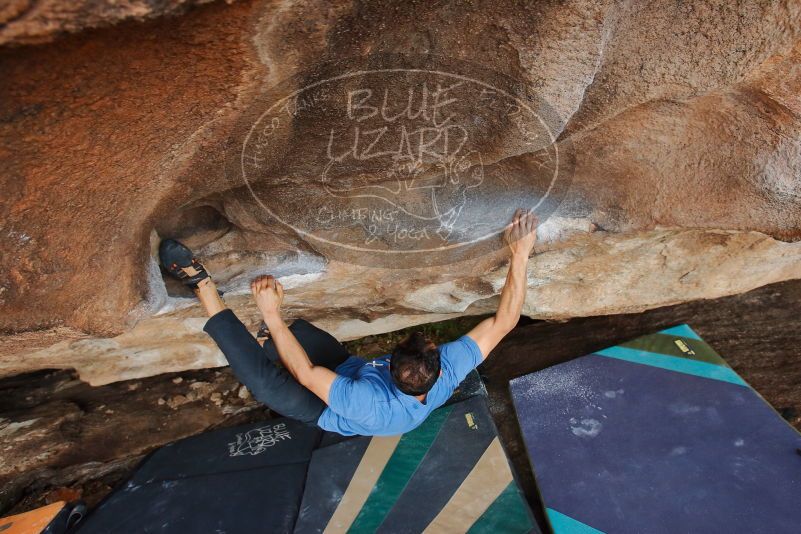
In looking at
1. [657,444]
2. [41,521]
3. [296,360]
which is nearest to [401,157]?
[296,360]

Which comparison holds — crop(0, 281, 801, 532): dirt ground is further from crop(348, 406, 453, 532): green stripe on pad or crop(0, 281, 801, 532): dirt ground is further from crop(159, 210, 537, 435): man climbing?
crop(159, 210, 537, 435): man climbing

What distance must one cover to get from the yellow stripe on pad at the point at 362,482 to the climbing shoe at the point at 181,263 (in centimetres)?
119

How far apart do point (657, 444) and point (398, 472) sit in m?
1.32

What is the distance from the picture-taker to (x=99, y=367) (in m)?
2.81

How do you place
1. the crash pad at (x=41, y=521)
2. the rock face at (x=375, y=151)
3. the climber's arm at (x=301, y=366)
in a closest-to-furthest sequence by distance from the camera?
the rock face at (x=375, y=151) < the climber's arm at (x=301, y=366) < the crash pad at (x=41, y=521)

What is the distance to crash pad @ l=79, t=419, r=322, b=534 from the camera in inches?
92.6

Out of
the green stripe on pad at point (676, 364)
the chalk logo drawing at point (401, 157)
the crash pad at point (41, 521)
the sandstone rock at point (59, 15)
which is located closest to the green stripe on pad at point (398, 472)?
the chalk logo drawing at point (401, 157)

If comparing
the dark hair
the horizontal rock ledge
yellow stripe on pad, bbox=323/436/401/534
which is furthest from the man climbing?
yellow stripe on pad, bbox=323/436/401/534

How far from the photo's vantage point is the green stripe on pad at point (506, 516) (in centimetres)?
222

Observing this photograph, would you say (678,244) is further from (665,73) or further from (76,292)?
(76,292)

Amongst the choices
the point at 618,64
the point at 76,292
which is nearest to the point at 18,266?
the point at 76,292

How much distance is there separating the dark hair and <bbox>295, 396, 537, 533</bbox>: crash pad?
786 millimetres

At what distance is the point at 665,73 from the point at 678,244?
3.84 feet

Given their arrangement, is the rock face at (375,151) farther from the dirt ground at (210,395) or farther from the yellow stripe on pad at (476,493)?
the yellow stripe on pad at (476,493)
